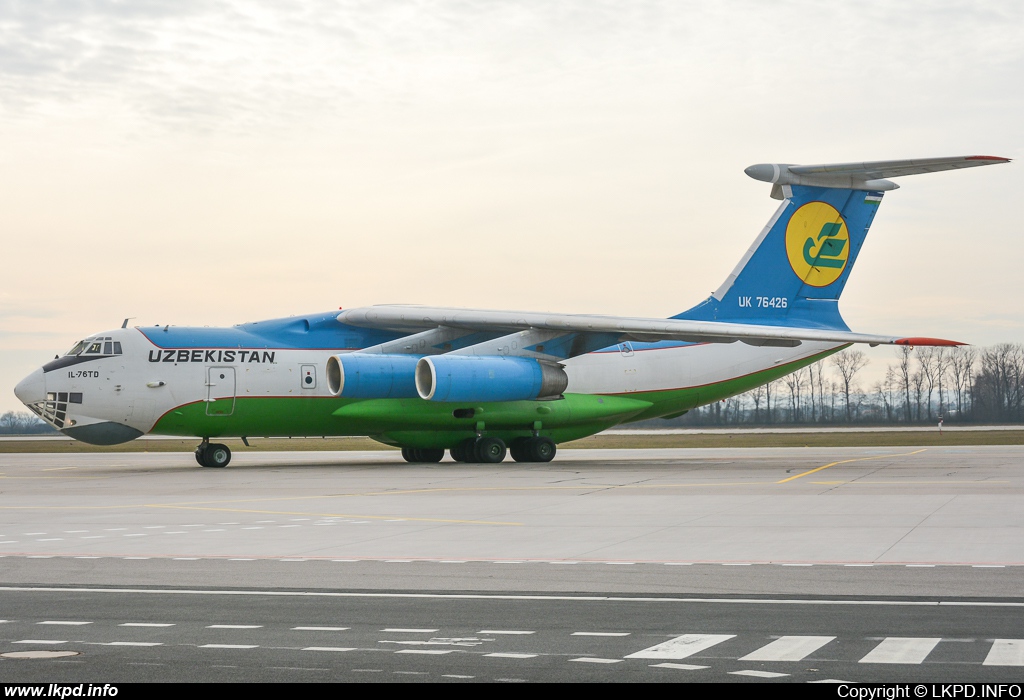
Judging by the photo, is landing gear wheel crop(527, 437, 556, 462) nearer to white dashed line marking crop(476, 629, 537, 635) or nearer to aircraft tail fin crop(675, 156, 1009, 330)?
aircraft tail fin crop(675, 156, 1009, 330)

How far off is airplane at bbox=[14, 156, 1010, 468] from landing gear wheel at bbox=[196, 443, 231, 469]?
4cm

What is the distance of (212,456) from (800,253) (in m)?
17.3

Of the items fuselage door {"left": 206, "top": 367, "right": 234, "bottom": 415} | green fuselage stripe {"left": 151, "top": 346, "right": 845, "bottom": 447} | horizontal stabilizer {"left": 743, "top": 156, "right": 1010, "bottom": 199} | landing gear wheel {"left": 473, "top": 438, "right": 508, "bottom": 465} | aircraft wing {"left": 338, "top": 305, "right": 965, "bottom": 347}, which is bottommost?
landing gear wheel {"left": 473, "top": 438, "right": 508, "bottom": 465}

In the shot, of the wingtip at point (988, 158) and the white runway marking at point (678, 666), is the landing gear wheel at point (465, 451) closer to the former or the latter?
the wingtip at point (988, 158)

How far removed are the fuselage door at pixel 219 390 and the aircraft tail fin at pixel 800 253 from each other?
12818 mm

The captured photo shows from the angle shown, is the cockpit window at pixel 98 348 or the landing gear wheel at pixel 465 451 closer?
the cockpit window at pixel 98 348

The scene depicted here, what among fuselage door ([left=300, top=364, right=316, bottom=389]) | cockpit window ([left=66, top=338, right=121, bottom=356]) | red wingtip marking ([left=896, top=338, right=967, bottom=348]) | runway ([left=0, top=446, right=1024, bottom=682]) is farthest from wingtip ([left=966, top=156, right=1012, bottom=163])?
cockpit window ([left=66, top=338, right=121, bottom=356])

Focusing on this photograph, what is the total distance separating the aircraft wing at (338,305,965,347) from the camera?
2728 centimetres

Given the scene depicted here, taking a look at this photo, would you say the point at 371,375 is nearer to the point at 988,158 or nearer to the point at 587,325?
the point at 587,325

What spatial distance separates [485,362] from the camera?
26.7 metres

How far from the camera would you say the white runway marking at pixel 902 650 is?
19.9 feet

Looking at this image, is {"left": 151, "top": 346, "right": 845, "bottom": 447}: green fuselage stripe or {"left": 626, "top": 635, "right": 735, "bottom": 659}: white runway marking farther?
{"left": 151, "top": 346, "right": 845, "bottom": 447}: green fuselage stripe

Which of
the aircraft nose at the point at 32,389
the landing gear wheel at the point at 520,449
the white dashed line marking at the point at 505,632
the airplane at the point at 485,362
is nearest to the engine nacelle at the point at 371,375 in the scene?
the airplane at the point at 485,362
